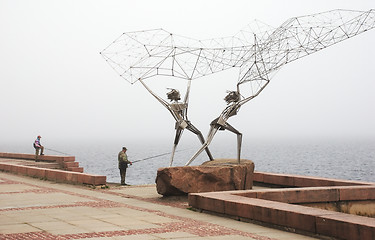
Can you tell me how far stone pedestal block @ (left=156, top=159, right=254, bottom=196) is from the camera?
14719mm

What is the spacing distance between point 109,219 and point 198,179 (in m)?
4.61

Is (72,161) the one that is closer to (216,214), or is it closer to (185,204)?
Answer: (185,204)

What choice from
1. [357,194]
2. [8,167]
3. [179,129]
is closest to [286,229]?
[357,194]

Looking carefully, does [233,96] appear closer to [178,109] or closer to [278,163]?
[178,109]

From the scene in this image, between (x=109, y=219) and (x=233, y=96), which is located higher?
(x=233, y=96)

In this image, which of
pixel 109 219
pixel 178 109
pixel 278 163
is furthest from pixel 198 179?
pixel 278 163

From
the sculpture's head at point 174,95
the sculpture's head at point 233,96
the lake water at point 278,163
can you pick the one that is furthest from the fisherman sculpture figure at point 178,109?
the lake water at point 278,163

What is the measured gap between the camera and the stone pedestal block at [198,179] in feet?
48.3

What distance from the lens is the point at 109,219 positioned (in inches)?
424

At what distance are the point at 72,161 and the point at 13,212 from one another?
18.0m

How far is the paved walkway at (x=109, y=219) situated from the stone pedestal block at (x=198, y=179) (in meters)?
0.34

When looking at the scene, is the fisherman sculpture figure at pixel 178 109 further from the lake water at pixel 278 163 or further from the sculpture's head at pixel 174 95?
the lake water at pixel 278 163

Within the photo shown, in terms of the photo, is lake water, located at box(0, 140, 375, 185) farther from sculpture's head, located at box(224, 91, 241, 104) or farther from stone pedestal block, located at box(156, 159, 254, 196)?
stone pedestal block, located at box(156, 159, 254, 196)

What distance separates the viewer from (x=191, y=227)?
392 inches
